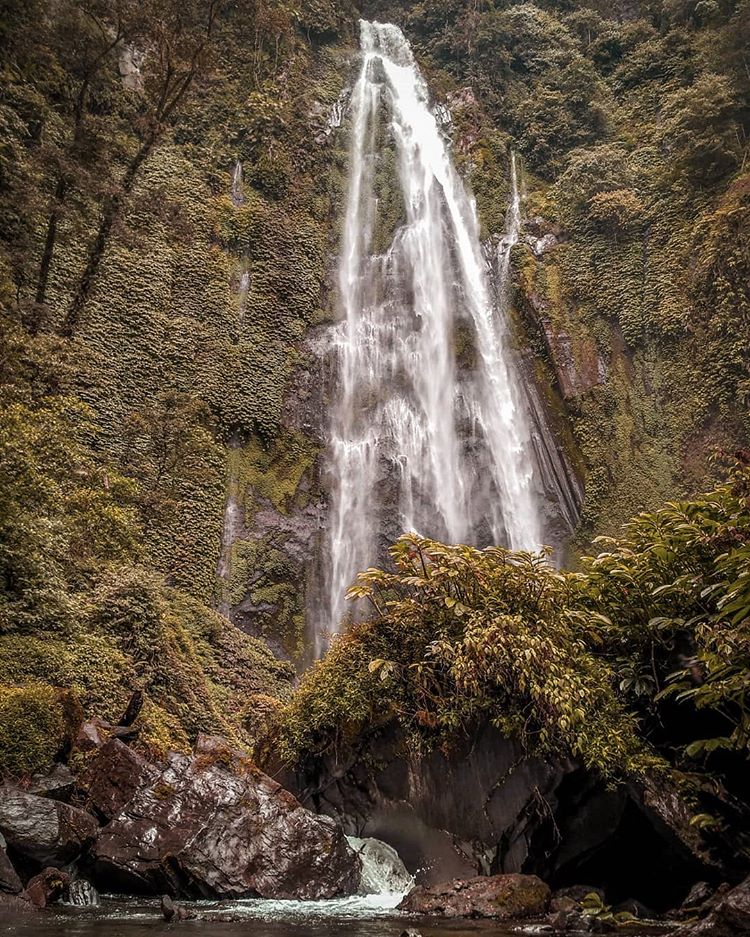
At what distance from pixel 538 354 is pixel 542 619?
57.3 feet

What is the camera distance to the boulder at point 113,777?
754 centimetres

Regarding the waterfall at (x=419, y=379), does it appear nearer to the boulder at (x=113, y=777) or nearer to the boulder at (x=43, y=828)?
the boulder at (x=113, y=777)

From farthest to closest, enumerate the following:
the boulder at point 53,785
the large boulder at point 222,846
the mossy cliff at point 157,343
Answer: the mossy cliff at point 157,343
the boulder at point 53,785
the large boulder at point 222,846

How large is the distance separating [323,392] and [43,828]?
1656 centimetres

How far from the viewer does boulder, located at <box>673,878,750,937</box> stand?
13.9 ft

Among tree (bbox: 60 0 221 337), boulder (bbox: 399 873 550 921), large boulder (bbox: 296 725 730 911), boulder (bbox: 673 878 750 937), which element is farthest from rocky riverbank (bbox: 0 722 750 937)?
tree (bbox: 60 0 221 337)

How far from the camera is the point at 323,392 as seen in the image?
72.9 ft

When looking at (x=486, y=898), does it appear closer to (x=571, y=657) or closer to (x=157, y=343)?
(x=571, y=657)

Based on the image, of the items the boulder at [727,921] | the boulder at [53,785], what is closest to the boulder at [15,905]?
the boulder at [53,785]

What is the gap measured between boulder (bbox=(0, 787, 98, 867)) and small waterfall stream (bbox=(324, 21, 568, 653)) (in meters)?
11.2

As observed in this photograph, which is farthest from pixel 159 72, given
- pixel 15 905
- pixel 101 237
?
pixel 15 905

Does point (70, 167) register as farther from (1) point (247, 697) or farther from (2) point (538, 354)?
(2) point (538, 354)

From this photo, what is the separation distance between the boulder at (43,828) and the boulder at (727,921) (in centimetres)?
499

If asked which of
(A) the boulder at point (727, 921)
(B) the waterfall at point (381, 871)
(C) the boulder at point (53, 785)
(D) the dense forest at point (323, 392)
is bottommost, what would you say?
(B) the waterfall at point (381, 871)
